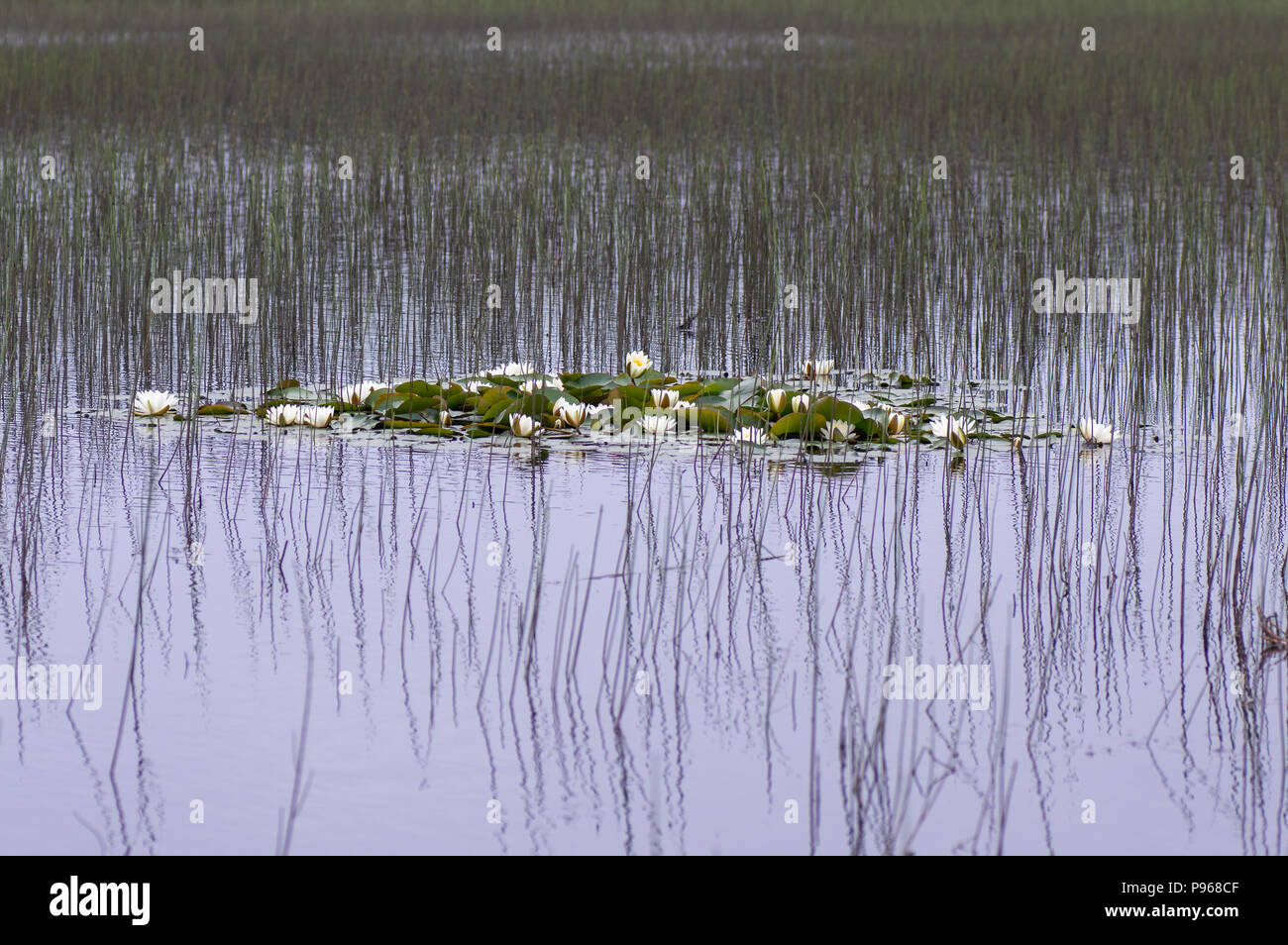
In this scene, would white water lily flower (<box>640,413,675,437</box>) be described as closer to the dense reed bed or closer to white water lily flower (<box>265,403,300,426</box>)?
the dense reed bed

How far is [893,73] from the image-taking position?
11.8m

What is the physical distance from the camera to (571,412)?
498 centimetres

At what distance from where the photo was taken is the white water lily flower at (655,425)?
4.80 meters

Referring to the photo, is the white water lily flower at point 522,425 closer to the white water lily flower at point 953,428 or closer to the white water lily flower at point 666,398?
the white water lily flower at point 666,398

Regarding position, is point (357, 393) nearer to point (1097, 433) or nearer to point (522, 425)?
point (522, 425)

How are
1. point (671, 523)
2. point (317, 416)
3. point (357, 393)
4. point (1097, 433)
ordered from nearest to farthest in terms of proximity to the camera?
point (671, 523)
point (1097, 433)
point (317, 416)
point (357, 393)

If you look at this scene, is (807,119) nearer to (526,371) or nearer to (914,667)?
(526,371)

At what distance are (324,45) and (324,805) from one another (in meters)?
11.2

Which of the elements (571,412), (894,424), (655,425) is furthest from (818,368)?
(571,412)

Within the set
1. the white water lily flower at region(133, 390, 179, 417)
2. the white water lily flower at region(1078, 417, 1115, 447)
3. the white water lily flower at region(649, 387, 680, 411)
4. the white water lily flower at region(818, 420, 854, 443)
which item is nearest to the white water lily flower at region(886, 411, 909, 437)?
the white water lily flower at region(818, 420, 854, 443)

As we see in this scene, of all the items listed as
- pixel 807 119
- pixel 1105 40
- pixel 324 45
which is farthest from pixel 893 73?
pixel 324 45

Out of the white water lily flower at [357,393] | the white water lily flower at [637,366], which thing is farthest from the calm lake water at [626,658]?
the white water lily flower at [637,366]

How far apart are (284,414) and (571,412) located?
807mm

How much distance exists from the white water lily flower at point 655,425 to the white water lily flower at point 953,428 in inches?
29.9
